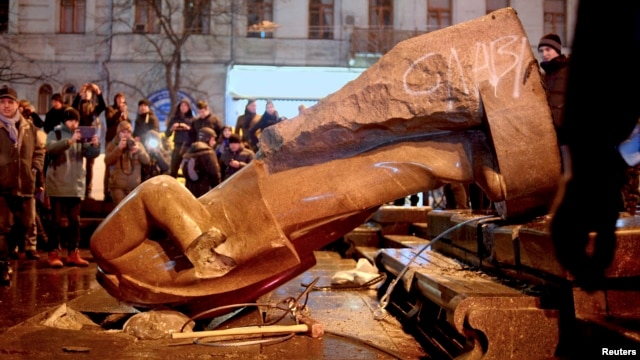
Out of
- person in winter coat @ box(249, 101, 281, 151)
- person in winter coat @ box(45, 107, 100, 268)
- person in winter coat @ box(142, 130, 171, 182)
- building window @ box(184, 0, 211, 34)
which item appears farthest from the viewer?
building window @ box(184, 0, 211, 34)

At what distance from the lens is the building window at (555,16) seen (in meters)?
24.4

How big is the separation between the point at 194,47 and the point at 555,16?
14.8 meters

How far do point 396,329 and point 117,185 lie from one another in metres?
5.75

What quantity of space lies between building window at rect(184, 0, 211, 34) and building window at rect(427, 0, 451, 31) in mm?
9022

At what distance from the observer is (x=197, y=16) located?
23.2m

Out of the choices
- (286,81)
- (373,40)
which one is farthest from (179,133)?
(373,40)

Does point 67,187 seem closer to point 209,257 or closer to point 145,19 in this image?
point 209,257

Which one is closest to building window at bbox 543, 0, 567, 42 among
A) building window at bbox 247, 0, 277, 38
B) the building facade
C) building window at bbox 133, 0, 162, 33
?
the building facade

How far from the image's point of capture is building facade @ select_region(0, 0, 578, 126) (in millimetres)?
23094

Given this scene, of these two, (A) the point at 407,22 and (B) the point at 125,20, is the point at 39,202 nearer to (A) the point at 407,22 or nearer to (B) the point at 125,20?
(B) the point at 125,20

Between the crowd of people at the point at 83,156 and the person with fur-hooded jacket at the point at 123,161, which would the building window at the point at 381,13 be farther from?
the person with fur-hooded jacket at the point at 123,161

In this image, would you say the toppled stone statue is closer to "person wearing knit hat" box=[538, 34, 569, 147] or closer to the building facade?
"person wearing knit hat" box=[538, 34, 569, 147]

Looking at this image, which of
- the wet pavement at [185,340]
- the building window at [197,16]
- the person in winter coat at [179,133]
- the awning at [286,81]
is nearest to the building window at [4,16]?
the building window at [197,16]

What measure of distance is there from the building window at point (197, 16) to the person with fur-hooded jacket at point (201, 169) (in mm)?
15098
